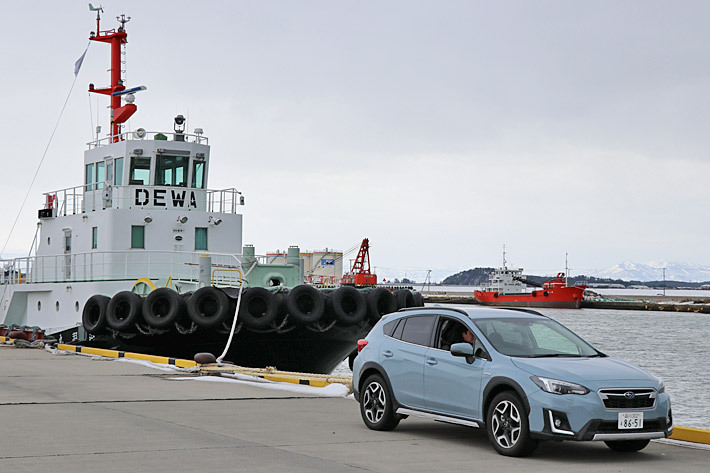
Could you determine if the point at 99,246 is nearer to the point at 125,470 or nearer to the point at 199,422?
the point at 199,422

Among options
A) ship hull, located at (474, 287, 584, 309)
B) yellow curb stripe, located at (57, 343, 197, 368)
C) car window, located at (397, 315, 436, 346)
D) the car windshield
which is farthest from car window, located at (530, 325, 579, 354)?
ship hull, located at (474, 287, 584, 309)

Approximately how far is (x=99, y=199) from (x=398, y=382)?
1826cm

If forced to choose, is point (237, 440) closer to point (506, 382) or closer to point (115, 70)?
point (506, 382)

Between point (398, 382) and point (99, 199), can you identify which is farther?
point (99, 199)

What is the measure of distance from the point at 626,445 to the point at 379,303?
533 inches

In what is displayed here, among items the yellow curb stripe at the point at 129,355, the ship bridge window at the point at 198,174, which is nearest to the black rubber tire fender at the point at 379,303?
the yellow curb stripe at the point at 129,355

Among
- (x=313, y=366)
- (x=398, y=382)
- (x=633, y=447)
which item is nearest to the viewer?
(x=633, y=447)

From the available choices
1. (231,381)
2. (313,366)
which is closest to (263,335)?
(313,366)

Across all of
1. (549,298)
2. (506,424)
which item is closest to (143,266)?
(506,424)

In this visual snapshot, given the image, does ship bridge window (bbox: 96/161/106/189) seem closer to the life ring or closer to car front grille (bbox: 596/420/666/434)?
the life ring

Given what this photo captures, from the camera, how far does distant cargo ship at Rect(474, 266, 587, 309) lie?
127812 mm

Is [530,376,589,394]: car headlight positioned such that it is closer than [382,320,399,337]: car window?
Yes

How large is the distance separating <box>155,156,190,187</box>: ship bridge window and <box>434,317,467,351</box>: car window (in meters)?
17.1

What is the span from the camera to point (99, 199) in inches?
1049
